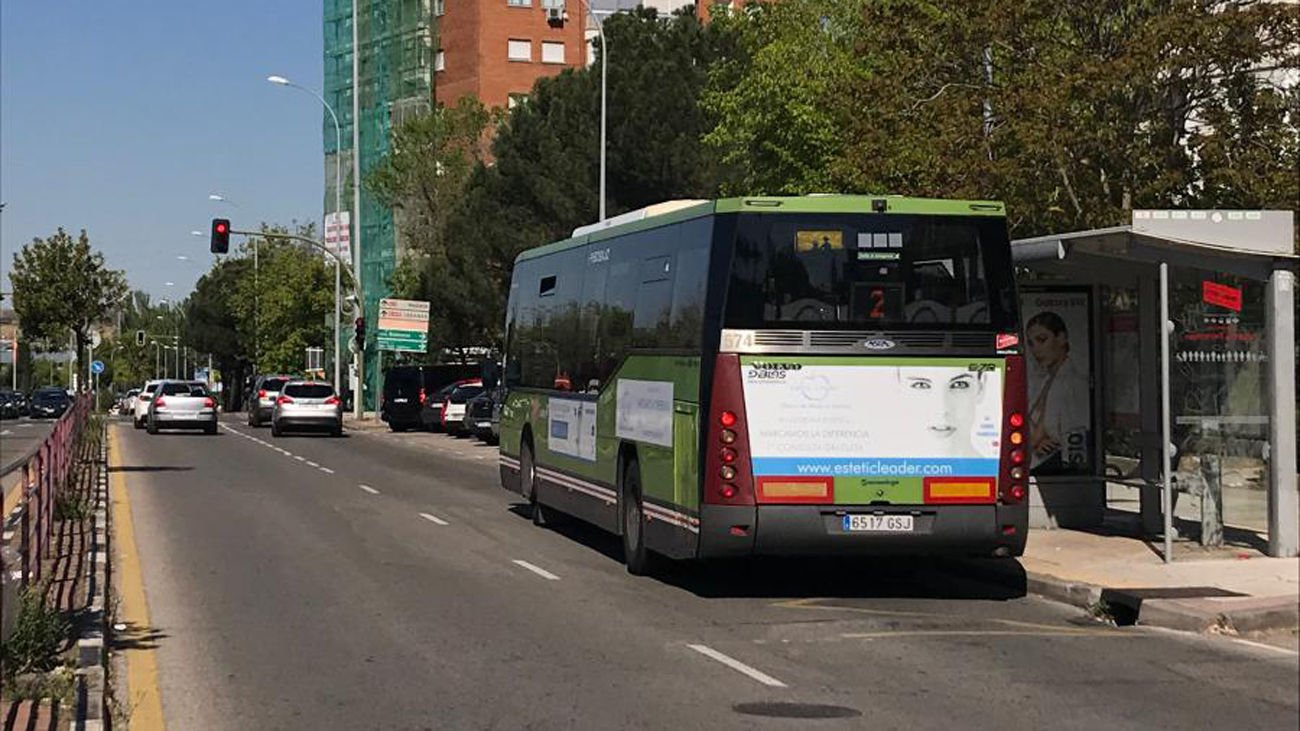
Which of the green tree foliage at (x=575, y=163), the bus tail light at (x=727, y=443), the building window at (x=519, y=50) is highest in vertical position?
the building window at (x=519, y=50)

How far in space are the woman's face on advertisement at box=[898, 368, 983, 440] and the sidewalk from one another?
1.48 m

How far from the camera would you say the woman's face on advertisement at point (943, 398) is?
41.2 feet

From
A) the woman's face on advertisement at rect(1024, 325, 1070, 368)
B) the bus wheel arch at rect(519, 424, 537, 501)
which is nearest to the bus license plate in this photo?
the woman's face on advertisement at rect(1024, 325, 1070, 368)

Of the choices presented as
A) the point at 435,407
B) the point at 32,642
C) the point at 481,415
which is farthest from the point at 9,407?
the point at 32,642

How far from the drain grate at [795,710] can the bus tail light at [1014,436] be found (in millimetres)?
4619

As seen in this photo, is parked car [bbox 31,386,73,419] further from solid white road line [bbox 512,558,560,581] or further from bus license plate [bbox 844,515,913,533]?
bus license plate [bbox 844,515,913,533]

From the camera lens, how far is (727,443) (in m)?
12.4

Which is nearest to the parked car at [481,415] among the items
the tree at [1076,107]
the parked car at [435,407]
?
the parked car at [435,407]

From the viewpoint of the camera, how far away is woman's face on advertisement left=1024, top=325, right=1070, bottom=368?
16531 mm

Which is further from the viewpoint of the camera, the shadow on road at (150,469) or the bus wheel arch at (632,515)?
the shadow on road at (150,469)

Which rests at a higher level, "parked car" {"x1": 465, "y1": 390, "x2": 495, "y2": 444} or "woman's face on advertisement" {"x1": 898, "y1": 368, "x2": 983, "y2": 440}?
"woman's face on advertisement" {"x1": 898, "y1": 368, "x2": 983, "y2": 440}

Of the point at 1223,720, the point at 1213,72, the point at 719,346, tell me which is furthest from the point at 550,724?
the point at 1213,72

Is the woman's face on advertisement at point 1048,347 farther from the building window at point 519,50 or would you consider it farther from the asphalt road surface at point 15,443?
the building window at point 519,50

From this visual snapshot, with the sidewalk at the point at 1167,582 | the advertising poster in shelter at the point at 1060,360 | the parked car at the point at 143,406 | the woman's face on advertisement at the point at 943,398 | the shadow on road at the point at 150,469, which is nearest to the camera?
the sidewalk at the point at 1167,582
